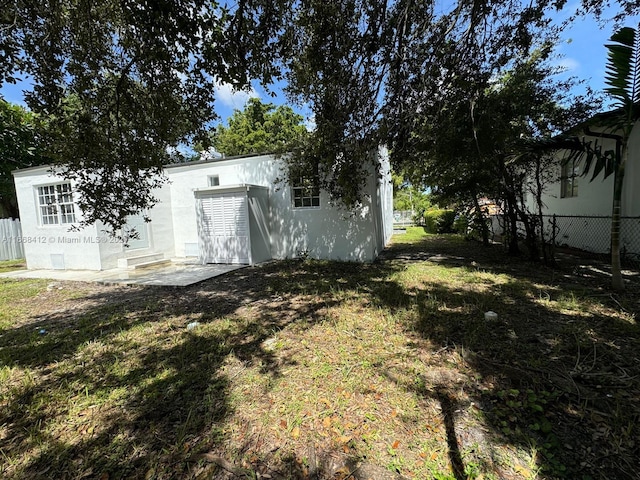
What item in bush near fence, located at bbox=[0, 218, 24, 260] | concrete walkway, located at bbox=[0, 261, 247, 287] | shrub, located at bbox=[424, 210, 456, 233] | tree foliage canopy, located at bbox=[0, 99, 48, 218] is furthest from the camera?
shrub, located at bbox=[424, 210, 456, 233]

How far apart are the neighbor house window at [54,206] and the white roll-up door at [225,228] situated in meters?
4.17

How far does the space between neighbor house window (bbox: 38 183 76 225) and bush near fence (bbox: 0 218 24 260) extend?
202 inches

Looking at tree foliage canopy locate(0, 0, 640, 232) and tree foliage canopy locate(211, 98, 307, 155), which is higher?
tree foliage canopy locate(211, 98, 307, 155)

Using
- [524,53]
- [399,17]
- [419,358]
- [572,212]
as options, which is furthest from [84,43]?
[572,212]

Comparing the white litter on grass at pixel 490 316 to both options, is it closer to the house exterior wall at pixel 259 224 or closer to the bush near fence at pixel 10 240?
the house exterior wall at pixel 259 224

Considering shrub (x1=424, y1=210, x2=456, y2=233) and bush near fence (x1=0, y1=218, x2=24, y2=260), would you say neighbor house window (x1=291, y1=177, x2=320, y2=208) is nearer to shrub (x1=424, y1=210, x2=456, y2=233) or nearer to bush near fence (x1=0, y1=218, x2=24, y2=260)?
shrub (x1=424, y1=210, x2=456, y2=233)

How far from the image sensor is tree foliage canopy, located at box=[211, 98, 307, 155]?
80.0 ft

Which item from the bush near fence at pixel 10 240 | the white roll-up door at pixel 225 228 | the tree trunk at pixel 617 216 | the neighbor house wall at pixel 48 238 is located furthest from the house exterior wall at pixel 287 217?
the bush near fence at pixel 10 240

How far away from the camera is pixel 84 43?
408cm

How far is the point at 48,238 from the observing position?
916 cm

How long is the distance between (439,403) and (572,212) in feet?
33.3

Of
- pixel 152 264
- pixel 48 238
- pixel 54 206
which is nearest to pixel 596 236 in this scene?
pixel 152 264

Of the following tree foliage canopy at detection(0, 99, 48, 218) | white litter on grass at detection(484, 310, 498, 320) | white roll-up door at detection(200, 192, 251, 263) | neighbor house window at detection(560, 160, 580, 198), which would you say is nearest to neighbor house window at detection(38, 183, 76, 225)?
white roll-up door at detection(200, 192, 251, 263)

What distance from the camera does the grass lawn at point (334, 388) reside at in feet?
5.69
